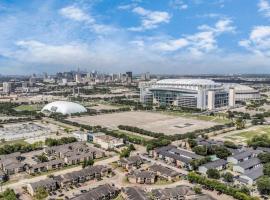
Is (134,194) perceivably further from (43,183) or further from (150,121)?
(150,121)

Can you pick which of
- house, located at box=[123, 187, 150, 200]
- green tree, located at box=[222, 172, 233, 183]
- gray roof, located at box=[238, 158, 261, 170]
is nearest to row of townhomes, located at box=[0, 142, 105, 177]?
house, located at box=[123, 187, 150, 200]

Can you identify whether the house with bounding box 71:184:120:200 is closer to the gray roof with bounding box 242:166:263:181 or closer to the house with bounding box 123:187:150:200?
the house with bounding box 123:187:150:200

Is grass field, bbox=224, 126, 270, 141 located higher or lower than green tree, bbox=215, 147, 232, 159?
lower

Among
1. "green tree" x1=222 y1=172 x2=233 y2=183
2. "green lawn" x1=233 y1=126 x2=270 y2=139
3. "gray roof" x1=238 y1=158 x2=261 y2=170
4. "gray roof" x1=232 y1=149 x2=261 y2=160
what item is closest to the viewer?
"green tree" x1=222 y1=172 x2=233 y2=183

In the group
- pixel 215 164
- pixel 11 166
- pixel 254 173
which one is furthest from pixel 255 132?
pixel 11 166

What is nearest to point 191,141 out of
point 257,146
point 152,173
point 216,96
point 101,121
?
point 257,146

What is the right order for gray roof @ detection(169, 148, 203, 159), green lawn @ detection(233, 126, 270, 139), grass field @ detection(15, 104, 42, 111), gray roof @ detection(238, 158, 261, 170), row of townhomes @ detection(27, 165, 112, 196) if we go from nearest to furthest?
row of townhomes @ detection(27, 165, 112, 196) < gray roof @ detection(238, 158, 261, 170) < gray roof @ detection(169, 148, 203, 159) < green lawn @ detection(233, 126, 270, 139) < grass field @ detection(15, 104, 42, 111)

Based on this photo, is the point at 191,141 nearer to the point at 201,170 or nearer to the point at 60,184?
the point at 201,170
